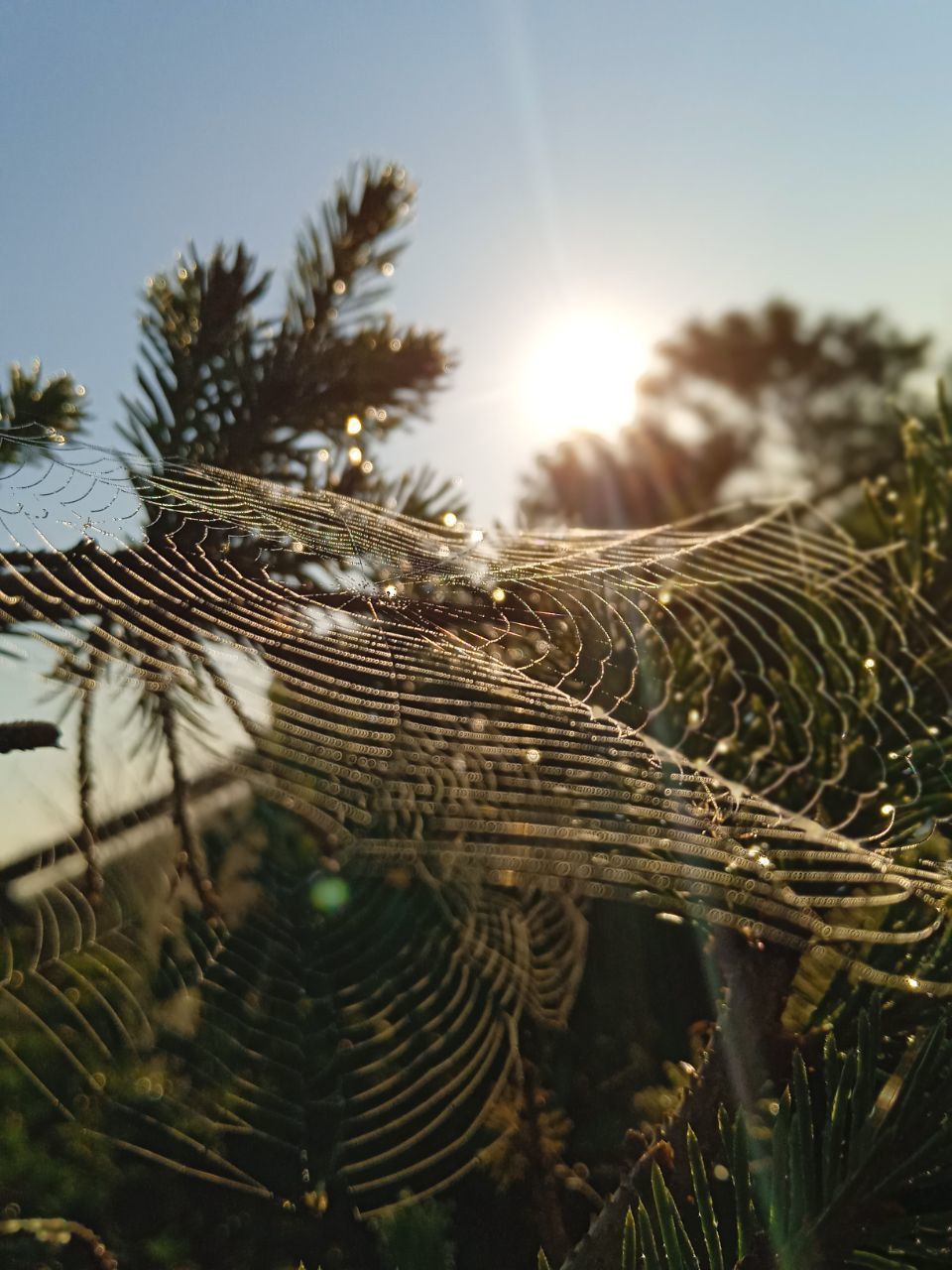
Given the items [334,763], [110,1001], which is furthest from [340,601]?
[110,1001]

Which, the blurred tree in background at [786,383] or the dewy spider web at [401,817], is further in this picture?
the blurred tree in background at [786,383]

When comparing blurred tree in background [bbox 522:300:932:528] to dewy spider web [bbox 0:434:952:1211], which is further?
blurred tree in background [bbox 522:300:932:528]

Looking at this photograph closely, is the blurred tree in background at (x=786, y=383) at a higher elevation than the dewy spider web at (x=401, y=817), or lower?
higher

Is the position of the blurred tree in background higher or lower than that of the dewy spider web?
higher

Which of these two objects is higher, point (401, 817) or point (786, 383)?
point (786, 383)

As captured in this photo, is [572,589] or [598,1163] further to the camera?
[572,589]

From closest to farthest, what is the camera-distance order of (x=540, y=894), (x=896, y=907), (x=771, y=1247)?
(x=771, y=1247), (x=896, y=907), (x=540, y=894)

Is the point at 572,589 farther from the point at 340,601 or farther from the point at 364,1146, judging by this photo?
the point at 364,1146

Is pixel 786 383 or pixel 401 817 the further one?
pixel 786 383
